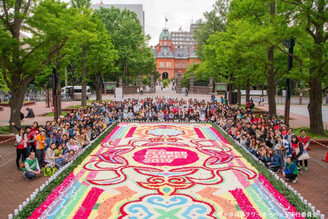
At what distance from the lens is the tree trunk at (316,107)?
17031 millimetres

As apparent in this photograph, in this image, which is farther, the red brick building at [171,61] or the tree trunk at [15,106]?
the red brick building at [171,61]

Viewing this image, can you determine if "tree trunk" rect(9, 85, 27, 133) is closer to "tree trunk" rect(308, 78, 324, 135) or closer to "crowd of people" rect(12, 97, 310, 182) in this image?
"crowd of people" rect(12, 97, 310, 182)

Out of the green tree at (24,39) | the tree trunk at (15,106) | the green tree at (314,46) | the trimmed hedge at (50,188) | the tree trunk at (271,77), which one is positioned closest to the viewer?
the trimmed hedge at (50,188)

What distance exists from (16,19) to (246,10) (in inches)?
664

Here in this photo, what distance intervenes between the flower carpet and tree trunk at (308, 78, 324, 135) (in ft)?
19.2

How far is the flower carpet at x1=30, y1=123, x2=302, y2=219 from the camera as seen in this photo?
8.09 metres

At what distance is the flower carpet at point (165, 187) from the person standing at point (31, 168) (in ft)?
4.01

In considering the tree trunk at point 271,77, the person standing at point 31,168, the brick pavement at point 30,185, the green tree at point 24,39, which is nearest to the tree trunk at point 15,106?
the green tree at point 24,39

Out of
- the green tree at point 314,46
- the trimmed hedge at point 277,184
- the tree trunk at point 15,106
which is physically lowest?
the trimmed hedge at point 277,184


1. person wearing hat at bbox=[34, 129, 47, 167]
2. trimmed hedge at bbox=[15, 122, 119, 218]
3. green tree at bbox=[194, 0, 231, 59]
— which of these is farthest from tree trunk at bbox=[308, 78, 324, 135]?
green tree at bbox=[194, 0, 231, 59]

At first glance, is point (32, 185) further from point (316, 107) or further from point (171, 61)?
point (171, 61)

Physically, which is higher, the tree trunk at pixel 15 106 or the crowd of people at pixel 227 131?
the tree trunk at pixel 15 106

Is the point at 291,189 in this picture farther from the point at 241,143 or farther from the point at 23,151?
the point at 23,151

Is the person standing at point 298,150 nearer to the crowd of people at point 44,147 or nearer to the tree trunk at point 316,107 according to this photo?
the tree trunk at point 316,107
